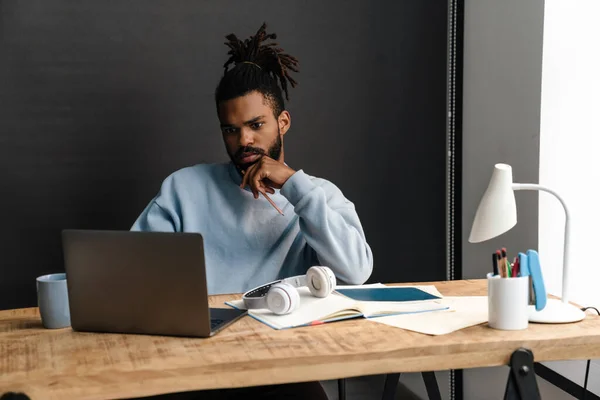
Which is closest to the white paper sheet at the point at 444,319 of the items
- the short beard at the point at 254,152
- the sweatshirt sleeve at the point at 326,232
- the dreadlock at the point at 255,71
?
the sweatshirt sleeve at the point at 326,232

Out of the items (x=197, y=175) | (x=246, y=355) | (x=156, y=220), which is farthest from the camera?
(x=197, y=175)

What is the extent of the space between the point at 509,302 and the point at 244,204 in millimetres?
1038

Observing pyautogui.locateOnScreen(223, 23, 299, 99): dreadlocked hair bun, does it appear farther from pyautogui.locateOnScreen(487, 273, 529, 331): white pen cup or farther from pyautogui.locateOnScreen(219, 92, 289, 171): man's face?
pyautogui.locateOnScreen(487, 273, 529, 331): white pen cup

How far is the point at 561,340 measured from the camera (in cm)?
119

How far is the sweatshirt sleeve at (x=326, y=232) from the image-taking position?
1.82 meters

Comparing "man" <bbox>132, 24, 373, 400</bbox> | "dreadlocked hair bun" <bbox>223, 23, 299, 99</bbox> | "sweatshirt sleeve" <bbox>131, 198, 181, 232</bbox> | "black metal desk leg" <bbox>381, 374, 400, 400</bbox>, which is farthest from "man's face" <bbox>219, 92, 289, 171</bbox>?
"black metal desk leg" <bbox>381, 374, 400, 400</bbox>

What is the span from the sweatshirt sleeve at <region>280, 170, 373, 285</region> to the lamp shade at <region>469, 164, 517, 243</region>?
534 millimetres

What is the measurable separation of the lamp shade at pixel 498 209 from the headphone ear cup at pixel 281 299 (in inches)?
15.2

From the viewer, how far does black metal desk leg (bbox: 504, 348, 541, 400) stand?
3.80 ft

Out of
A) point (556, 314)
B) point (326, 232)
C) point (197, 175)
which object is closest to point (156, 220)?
point (197, 175)

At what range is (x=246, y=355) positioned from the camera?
1.10 metres

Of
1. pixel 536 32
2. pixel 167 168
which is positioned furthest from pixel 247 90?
pixel 536 32

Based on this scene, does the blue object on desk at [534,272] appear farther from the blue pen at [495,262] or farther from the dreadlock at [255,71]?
the dreadlock at [255,71]

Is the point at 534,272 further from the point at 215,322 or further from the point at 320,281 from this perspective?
the point at 215,322
